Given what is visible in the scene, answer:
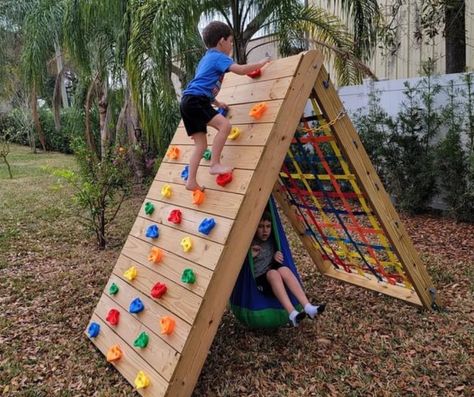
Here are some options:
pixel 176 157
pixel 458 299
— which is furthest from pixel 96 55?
pixel 458 299

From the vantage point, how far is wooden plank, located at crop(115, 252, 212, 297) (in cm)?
251

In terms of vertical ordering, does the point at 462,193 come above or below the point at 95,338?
above

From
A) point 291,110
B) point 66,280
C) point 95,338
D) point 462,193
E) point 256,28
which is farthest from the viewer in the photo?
point 256,28

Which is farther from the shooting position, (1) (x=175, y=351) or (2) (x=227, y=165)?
(2) (x=227, y=165)

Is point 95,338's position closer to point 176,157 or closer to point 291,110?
point 176,157

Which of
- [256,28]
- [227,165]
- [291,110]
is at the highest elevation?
[256,28]

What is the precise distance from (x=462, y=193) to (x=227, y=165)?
4136 millimetres

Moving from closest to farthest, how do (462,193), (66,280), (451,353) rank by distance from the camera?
(451,353) < (66,280) < (462,193)

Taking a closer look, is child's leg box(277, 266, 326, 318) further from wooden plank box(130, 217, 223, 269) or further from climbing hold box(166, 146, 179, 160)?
climbing hold box(166, 146, 179, 160)

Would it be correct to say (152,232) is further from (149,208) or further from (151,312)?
(151,312)

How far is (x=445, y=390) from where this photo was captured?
2590 mm

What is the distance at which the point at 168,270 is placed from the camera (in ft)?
9.29

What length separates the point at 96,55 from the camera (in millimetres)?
8883

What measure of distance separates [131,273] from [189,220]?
0.62 metres
